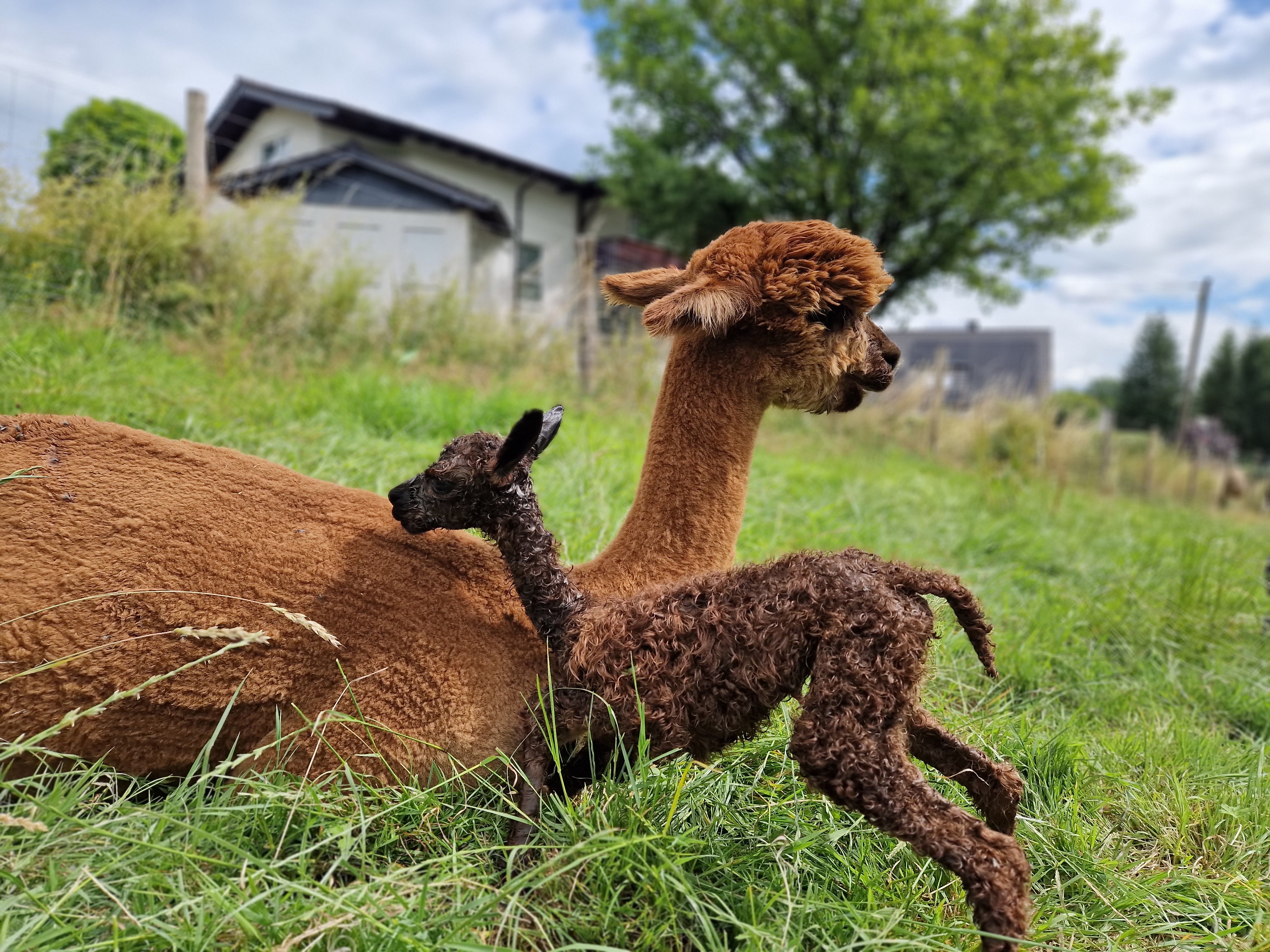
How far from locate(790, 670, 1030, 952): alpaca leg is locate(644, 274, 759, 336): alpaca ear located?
2.03 feet

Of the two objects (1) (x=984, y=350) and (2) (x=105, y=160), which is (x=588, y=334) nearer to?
(2) (x=105, y=160)

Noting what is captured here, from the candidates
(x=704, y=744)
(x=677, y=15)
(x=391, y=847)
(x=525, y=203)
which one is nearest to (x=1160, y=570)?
(x=704, y=744)

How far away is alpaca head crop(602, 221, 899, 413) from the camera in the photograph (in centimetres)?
142

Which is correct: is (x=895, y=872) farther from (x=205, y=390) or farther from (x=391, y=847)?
(x=205, y=390)

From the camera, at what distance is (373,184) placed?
16.4 m

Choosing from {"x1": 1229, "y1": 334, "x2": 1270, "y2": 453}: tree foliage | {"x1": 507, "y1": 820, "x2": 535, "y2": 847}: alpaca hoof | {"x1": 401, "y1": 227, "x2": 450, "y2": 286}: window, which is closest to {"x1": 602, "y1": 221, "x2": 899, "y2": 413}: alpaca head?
{"x1": 507, "y1": 820, "x2": 535, "y2": 847}: alpaca hoof

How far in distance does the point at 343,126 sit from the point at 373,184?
3.12m

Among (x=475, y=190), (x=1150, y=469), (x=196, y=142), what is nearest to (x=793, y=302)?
(x=196, y=142)

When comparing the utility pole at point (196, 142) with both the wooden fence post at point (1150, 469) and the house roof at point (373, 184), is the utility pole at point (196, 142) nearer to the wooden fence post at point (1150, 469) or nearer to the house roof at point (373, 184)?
the house roof at point (373, 184)

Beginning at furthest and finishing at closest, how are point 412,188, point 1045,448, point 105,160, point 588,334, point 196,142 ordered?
point 412,188 → point 1045,448 → point 588,334 → point 196,142 → point 105,160

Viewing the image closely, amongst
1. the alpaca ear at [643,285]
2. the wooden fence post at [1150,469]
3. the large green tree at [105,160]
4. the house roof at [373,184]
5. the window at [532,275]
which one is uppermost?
the house roof at [373,184]

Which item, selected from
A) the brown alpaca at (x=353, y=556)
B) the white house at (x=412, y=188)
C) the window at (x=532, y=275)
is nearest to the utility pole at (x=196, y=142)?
the white house at (x=412, y=188)

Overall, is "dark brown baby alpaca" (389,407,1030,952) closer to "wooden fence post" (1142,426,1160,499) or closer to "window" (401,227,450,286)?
"window" (401,227,450,286)

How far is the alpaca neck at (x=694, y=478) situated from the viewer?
1.52 m
